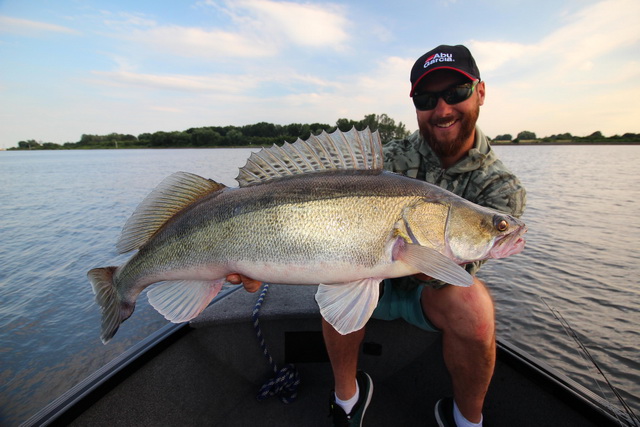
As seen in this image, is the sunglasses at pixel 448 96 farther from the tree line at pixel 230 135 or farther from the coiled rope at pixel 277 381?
the tree line at pixel 230 135

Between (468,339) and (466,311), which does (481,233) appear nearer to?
(466,311)

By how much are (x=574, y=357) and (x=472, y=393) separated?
4384 millimetres

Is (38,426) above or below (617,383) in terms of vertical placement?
above

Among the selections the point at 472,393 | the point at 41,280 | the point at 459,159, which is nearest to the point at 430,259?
the point at 472,393

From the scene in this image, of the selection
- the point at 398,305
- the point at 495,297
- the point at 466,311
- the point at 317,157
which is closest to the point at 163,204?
the point at 317,157

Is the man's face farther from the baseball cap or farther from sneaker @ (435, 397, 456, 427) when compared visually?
sneaker @ (435, 397, 456, 427)

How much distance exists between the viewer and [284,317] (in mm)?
2768

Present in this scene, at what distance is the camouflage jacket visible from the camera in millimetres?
2475

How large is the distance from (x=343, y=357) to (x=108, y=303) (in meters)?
1.72

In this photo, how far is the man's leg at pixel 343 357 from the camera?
2.38 m

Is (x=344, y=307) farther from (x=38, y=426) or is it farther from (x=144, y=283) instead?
(x=38, y=426)

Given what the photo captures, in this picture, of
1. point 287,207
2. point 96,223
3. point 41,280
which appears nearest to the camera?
point 287,207

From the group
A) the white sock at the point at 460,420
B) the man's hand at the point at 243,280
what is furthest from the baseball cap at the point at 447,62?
the white sock at the point at 460,420

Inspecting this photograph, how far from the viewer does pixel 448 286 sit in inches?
85.8
